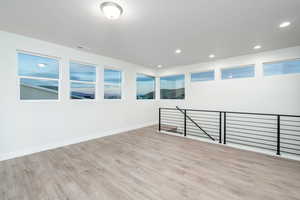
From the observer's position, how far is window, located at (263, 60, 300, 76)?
12.6ft

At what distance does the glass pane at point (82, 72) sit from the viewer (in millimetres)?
3975

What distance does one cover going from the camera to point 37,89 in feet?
11.0

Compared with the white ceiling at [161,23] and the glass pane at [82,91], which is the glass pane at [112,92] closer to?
the glass pane at [82,91]

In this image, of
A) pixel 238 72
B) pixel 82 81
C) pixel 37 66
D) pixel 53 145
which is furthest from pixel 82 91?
pixel 238 72

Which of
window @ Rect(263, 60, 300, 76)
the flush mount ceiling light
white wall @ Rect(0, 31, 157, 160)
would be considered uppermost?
the flush mount ceiling light

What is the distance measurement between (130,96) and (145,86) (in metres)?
1.28

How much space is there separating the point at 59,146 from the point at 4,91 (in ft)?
5.82

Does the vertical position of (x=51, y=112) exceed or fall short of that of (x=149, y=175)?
it exceeds it

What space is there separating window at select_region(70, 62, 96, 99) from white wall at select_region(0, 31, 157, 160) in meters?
0.20

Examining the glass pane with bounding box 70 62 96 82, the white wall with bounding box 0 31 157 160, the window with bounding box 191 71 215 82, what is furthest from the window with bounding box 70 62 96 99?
the window with bounding box 191 71 215 82

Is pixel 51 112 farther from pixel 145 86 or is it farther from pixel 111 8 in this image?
pixel 145 86

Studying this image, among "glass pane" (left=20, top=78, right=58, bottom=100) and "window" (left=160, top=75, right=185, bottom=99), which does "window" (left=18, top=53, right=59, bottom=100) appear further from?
"window" (left=160, top=75, right=185, bottom=99)

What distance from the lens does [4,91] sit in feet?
9.20

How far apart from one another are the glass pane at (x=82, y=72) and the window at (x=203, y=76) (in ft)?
13.7
